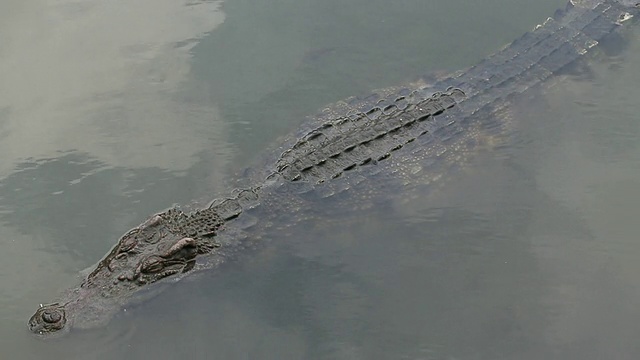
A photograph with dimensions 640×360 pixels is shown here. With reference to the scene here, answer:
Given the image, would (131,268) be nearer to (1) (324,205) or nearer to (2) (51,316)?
(2) (51,316)

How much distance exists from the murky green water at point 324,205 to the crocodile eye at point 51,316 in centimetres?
19

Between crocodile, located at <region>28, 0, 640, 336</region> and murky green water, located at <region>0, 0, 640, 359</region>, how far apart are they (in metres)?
0.21

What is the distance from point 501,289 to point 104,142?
4418 mm

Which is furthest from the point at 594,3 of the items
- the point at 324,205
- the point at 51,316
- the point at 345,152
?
the point at 51,316

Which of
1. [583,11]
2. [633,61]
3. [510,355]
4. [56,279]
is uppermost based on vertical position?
[583,11]

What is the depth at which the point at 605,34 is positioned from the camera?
832 centimetres

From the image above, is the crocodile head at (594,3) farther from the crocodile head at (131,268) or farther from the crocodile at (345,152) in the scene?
the crocodile head at (131,268)

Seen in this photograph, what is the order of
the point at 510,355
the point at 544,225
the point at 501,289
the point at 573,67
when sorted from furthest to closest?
the point at 573,67, the point at 544,225, the point at 501,289, the point at 510,355

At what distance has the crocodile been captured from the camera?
572 cm

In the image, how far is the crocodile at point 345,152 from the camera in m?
5.72

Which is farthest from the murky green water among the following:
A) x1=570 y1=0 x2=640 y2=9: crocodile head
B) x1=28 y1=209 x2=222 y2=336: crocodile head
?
x1=570 y1=0 x2=640 y2=9: crocodile head

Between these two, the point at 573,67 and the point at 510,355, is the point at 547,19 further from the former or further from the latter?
the point at 510,355

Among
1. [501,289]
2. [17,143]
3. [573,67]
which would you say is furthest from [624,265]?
[17,143]

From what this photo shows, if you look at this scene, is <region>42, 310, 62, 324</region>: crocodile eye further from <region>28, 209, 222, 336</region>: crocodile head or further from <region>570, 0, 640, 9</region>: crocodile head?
<region>570, 0, 640, 9</region>: crocodile head
